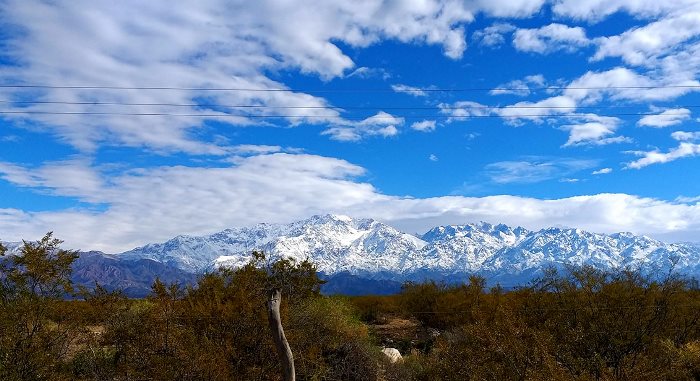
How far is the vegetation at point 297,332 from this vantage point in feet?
52.2

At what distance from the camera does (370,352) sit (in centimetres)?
2512

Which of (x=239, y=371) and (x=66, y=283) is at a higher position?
(x=66, y=283)

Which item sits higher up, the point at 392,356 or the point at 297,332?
the point at 297,332

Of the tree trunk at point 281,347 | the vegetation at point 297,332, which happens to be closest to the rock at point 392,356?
the vegetation at point 297,332

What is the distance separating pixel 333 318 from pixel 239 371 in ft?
23.0

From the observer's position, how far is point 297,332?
21734 millimetres

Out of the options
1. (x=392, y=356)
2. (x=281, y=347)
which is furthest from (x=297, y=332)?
(x=392, y=356)

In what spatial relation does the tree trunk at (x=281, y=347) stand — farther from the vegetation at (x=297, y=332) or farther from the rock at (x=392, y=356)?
the rock at (x=392, y=356)

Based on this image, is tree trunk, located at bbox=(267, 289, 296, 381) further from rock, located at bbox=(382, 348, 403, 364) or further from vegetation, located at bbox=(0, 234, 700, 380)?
rock, located at bbox=(382, 348, 403, 364)

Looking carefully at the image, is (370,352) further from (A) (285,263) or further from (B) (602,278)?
(B) (602,278)

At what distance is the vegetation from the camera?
1590 cm

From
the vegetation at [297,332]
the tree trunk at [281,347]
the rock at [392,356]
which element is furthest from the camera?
the rock at [392,356]

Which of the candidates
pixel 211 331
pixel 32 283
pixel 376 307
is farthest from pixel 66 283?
pixel 376 307

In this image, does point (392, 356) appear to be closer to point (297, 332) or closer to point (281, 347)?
point (297, 332)
